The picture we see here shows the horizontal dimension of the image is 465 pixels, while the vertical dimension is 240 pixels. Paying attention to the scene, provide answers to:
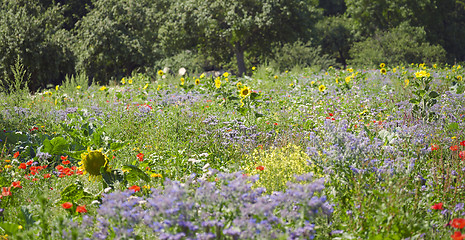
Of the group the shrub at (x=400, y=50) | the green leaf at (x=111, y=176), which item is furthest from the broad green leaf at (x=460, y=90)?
the shrub at (x=400, y=50)

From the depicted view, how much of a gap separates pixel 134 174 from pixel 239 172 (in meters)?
1.22

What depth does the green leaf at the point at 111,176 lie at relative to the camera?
3.16 m

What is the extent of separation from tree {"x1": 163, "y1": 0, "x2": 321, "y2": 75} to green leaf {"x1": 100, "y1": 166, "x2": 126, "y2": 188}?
49.7 feet

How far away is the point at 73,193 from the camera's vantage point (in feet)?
10.0

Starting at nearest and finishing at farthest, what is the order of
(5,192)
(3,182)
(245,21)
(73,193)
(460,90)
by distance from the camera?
(5,192)
(73,193)
(3,182)
(460,90)
(245,21)

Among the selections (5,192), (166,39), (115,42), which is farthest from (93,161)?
(166,39)

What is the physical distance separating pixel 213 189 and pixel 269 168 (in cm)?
118

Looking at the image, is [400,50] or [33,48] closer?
[33,48]

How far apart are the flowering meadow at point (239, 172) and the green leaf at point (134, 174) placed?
1cm

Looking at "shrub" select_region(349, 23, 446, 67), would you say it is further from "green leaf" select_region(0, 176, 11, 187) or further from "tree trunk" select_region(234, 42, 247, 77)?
"green leaf" select_region(0, 176, 11, 187)

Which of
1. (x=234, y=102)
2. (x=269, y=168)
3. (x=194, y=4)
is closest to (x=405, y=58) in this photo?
(x=194, y=4)

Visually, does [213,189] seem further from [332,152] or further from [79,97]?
[79,97]

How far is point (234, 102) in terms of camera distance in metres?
6.36

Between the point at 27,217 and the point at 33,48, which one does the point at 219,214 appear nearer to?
the point at 27,217
